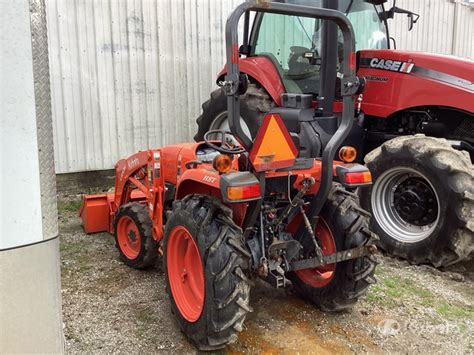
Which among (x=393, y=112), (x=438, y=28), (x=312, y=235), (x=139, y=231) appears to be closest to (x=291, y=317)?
(x=312, y=235)

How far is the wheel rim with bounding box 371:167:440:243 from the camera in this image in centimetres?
436

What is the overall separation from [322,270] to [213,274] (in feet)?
3.84

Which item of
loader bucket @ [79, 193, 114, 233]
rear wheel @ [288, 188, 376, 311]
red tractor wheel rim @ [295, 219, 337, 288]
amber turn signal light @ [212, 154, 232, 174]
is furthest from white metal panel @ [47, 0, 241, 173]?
amber turn signal light @ [212, 154, 232, 174]

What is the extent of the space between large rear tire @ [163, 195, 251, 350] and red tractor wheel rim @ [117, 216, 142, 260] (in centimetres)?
113

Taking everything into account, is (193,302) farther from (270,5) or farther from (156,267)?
(270,5)

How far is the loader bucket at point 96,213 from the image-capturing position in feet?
17.0

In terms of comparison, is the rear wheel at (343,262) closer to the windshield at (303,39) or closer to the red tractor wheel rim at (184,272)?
the red tractor wheel rim at (184,272)

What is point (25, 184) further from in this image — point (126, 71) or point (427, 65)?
point (126, 71)

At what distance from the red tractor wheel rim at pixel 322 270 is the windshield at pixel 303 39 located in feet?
7.24

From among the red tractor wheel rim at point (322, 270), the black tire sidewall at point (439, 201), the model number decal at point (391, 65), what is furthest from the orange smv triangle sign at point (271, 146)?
the model number decal at point (391, 65)

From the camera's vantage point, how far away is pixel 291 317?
11.3 ft

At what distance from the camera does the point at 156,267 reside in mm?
4352

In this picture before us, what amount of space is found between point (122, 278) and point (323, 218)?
192cm

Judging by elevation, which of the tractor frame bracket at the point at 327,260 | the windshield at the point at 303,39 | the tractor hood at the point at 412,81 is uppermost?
the windshield at the point at 303,39
